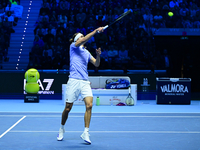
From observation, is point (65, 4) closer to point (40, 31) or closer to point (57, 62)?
point (40, 31)

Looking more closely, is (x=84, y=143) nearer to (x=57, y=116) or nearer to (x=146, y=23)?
(x=57, y=116)

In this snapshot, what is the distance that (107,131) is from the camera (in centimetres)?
588

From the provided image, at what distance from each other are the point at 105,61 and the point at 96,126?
7.84 metres

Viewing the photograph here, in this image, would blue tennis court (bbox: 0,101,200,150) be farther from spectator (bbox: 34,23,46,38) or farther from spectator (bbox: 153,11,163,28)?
spectator (bbox: 153,11,163,28)

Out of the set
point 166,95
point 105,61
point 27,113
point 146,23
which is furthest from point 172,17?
point 27,113

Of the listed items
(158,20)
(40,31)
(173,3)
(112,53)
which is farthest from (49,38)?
(173,3)

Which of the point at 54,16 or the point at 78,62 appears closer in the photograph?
the point at 78,62

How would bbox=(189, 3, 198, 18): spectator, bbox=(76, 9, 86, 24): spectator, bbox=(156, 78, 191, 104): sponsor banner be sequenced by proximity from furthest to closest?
bbox=(189, 3, 198, 18): spectator → bbox=(76, 9, 86, 24): spectator → bbox=(156, 78, 191, 104): sponsor banner

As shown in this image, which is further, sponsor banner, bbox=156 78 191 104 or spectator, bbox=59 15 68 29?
spectator, bbox=59 15 68 29

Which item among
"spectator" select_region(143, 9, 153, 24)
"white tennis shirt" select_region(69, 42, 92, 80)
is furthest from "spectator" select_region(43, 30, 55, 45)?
"white tennis shirt" select_region(69, 42, 92, 80)

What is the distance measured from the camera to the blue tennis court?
187 inches

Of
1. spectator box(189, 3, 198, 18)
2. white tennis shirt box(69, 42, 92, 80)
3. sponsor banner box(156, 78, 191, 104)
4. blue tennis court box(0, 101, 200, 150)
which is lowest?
blue tennis court box(0, 101, 200, 150)

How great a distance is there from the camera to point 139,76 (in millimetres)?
12195

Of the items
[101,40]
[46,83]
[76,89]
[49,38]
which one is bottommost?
[46,83]
